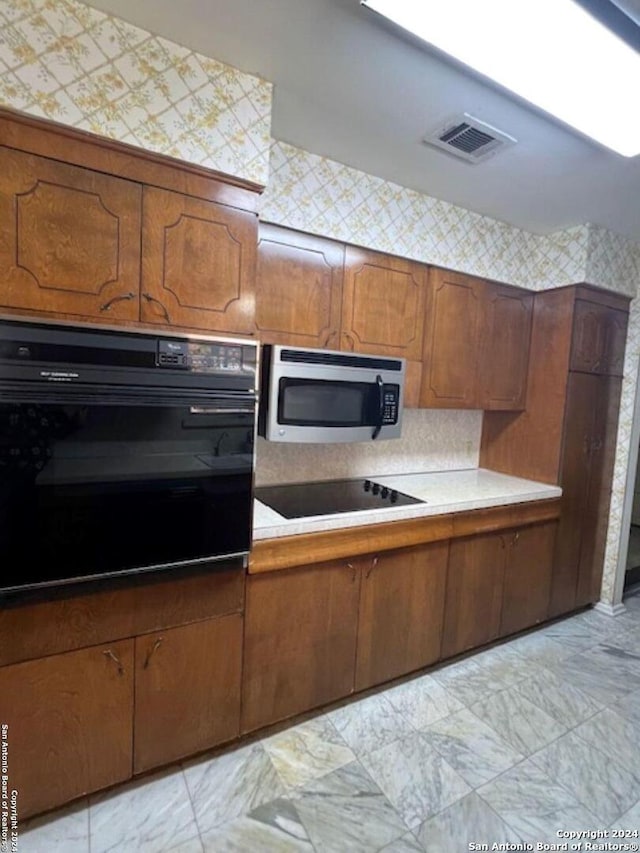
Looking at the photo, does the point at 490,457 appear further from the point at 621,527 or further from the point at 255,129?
the point at 255,129

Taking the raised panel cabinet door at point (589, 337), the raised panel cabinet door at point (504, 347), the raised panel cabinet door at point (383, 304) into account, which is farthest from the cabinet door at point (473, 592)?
the raised panel cabinet door at point (589, 337)

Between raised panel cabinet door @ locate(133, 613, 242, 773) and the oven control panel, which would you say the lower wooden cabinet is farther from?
the oven control panel

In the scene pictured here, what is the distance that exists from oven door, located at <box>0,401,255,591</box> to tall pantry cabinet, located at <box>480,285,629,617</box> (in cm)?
209

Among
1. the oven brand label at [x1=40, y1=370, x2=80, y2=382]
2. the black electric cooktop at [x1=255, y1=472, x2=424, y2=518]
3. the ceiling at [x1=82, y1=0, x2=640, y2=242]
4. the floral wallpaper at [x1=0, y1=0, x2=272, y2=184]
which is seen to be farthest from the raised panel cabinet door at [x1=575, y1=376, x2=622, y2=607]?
the oven brand label at [x1=40, y1=370, x2=80, y2=382]

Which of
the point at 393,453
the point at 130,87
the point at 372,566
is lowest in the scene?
the point at 372,566

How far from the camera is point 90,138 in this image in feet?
4.34

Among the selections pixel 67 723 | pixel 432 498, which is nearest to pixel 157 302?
pixel 67 723

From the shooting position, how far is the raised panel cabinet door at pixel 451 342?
246cm

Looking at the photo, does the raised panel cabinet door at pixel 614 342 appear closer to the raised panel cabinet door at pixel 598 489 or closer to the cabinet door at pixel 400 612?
the raised panel cabinet door at pixel 598 489

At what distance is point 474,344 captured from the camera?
104 inches

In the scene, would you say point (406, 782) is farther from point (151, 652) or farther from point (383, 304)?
point (383, 304)

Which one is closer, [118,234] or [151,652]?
[118,234]

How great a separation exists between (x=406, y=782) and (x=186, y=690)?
3.01 ft

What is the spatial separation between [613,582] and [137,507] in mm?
3238
